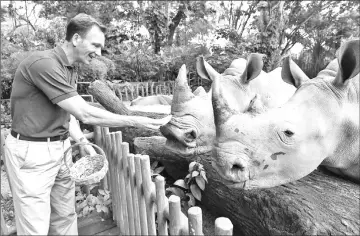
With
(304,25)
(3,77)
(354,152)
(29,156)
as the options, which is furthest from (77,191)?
→ (304,25)

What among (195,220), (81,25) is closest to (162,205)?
(195,220)

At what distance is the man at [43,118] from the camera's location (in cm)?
204

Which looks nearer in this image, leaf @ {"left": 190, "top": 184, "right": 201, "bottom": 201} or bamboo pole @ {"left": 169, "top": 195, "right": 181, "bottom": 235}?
bamboo pole @ {"left": 169, "top": 195, "right": 181, "bottom": 235}

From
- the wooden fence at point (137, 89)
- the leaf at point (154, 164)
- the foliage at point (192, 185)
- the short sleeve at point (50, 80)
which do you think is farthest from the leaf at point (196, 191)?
the wooden fence at point (137, 89)

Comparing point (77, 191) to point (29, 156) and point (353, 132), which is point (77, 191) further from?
point (353, 132)

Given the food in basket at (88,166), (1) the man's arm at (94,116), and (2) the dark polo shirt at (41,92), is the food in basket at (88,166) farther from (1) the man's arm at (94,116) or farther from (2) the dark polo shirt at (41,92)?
(1) the man's arm at (94,116)

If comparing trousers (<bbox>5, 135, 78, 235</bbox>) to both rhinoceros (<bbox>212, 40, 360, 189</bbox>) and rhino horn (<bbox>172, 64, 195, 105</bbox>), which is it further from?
rhinoceros (<bbox>212, 40, 360, 189</bbox>)

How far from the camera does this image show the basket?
2141mm

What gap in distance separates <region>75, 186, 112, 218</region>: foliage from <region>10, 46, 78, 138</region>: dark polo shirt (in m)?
1.37

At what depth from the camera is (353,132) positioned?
6.02 feet

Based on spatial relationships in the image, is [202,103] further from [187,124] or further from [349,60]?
[349,60]

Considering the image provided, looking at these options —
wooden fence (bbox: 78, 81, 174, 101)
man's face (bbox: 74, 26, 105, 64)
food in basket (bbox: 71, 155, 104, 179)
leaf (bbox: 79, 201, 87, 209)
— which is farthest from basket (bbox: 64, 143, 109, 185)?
wooden fence (bbox: 78, 81, 174, 101)

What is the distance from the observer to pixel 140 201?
8.04 ft

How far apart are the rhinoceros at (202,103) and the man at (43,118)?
1.38 ft
